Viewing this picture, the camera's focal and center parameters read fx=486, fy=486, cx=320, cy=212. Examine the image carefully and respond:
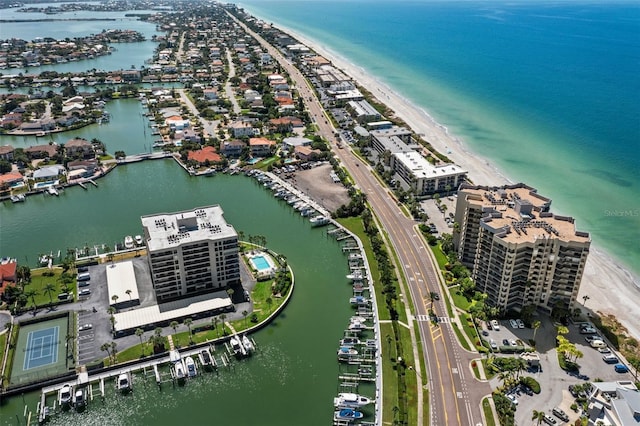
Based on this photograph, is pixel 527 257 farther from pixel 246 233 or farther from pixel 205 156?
pixel 205 156

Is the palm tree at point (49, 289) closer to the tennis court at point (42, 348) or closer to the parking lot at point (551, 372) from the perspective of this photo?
the tennis court at point (42, 348)

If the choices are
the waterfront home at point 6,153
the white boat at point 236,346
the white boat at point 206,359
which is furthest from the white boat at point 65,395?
the waterfront home at point 6,153

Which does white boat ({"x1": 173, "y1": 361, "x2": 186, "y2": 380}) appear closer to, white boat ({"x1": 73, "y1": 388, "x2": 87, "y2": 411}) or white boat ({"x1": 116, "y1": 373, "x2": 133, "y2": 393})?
white boat ({"x1": 116, "y1": 373, "x2": 133, "y2": 393})

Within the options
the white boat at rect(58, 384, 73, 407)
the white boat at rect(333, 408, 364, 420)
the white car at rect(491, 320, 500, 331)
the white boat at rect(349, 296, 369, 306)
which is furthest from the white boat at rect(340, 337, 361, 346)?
the white boat at rect(58, 384, 73, 407)

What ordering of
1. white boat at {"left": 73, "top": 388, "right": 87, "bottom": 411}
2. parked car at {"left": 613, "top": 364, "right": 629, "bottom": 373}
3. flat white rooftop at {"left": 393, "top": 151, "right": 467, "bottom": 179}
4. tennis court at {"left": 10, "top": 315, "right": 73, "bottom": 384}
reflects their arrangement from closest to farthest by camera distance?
white boat at {"left": 73, "top": 388, "right": 87, "bottom": 411} < tennis court at {"left": 10, "top": 315, "right": 73, "bottom": 384} < parked car at {"left": 613, "top": 364, "right": 629, "bottom": 373} < flat white rooftop at {"left": 393, "top": 151, "right": 467, "bottom": 179}

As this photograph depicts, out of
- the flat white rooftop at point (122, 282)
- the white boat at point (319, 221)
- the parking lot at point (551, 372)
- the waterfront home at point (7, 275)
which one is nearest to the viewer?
the parking lot at point (551, 372)

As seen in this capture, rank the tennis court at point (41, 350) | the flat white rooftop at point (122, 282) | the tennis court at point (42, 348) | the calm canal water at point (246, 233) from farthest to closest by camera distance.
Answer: the flat white rooftop at point (122, 282) → the tennis court at point (42, 348) → the tennis court at point (41, 350) → the calm canal water at point (246, 233)
